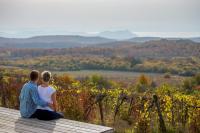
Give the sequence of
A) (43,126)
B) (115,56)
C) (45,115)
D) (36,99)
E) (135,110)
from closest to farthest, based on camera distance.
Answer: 1. (43,126)
2. (45,115)
3. (36,99)
4. (135,110)
5. (115,56)

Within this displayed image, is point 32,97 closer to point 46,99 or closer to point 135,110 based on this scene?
point 46,99

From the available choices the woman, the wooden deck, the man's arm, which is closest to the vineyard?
the woman

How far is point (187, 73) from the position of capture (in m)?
69.2

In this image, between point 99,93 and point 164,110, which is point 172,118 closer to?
point 164,110

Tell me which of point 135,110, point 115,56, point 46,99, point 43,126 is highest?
point 46,99

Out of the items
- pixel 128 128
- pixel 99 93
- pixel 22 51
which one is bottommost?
pixel 22 51

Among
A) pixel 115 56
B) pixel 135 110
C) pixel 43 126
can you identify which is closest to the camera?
pixel 43 126

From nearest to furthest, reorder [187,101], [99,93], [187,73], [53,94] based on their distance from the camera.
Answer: [53,94] < [187,101] < [99,93] < [187,73]

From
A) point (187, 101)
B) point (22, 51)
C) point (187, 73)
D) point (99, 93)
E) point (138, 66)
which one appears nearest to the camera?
point (187, 101)

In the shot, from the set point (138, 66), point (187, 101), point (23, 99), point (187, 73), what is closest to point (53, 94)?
point (23, 99)

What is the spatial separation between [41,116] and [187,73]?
6385 centimetres

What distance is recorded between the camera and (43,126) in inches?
267

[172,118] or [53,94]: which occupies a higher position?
[53,94]

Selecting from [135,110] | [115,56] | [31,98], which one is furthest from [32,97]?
[115,56]
